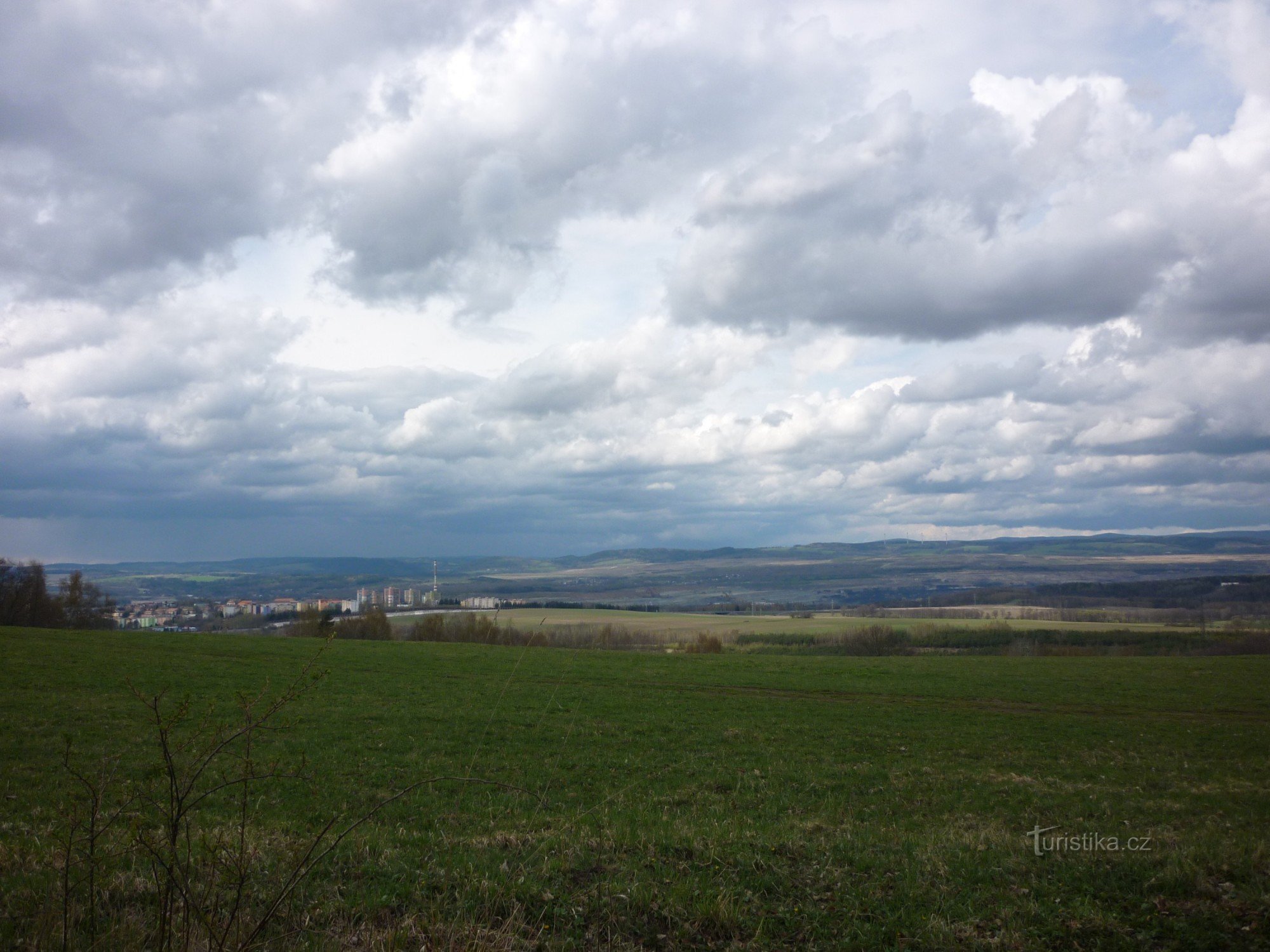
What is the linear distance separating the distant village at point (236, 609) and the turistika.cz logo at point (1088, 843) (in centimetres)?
8146

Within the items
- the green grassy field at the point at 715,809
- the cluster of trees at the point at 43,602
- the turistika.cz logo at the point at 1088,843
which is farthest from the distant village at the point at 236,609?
the turistika.cz logo at the point at 1088,843

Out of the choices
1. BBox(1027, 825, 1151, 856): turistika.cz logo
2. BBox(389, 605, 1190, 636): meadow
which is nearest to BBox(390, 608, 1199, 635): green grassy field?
BBox(389, 605, 1190, 636): meadow

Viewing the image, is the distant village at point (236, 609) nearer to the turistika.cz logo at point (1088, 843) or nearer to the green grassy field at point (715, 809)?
the green grassy field at point (715, 809)

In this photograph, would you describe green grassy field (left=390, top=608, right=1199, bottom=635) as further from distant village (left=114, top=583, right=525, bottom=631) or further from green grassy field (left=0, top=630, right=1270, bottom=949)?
green grassy field (left=0, top=630, right=1270, bottom=949)

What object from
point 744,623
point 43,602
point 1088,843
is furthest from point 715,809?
point 744,623

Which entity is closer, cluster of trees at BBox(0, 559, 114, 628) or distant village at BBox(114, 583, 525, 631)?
cluster of trees at BBox(0, 559, 114, 628)

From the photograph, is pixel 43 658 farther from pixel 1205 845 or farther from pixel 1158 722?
pixel 1158 722

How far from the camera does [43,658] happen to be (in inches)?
1270

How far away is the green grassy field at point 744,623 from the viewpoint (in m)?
97.6

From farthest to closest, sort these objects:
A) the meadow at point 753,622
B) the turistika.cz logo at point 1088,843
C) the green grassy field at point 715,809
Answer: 1. the meadow at point 753,622
2. the turistika.cz logo at point 1088,843
3. the green grassy field at point 715,809

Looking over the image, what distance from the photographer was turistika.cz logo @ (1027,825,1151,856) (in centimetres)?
854

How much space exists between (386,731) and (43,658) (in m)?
A: 22.5

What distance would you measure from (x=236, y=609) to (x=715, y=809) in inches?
5022

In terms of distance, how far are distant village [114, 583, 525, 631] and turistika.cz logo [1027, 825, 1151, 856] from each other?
81459mm
